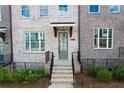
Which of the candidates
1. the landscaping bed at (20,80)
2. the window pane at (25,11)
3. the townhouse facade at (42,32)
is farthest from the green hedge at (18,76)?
the window pane at (25,11)

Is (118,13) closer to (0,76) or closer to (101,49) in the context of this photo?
(101,49)

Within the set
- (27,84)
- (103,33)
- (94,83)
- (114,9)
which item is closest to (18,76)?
(27,84)

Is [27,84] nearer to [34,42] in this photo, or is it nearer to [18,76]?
[18,76]

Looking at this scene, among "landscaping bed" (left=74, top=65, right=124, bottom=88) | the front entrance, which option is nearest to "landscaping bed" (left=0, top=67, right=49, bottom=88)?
"landscaping bed" (left=74, top=65, right=124, bottom=88)

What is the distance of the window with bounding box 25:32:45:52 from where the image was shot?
16.1m

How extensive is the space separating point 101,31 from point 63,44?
10.9ft

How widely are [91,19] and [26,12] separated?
542 centimetres

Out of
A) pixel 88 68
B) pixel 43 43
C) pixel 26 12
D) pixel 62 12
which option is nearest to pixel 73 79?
pixel 88 68

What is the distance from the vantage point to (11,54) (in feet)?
53.4

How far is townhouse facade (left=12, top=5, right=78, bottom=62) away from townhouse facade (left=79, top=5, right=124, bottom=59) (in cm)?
75

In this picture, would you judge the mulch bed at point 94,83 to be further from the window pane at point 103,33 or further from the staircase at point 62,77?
the window pane at point 103,33

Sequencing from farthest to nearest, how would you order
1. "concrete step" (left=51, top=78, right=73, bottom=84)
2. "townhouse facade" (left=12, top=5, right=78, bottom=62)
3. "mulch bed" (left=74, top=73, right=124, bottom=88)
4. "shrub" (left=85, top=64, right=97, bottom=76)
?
1. "townhouse facade" (left=12, top=5, right=78, bottom=62)
2. "shrub" (left=85, top=64, right=97, bottom=76)
3. "concrete step" (left=51, top=78, right=73, bottom=84)
4. "mulch bed" (left=74, top=73, right=124, bottom=88)

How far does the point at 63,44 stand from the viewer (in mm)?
16172

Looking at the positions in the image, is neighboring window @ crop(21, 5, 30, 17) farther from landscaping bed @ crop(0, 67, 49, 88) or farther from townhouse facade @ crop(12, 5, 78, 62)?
landscaping bed @ crop(0, 67, 49, 88)
